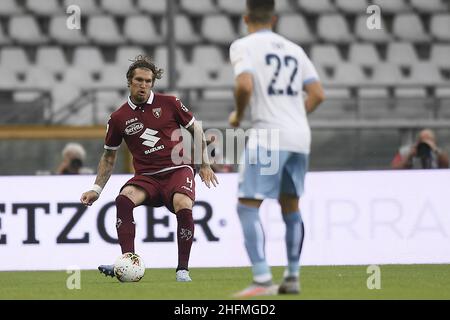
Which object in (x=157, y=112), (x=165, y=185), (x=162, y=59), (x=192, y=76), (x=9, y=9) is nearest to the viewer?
(x=165, y=185)

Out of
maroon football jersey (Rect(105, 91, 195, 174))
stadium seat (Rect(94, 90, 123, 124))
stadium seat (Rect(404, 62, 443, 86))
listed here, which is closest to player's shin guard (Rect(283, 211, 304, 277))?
maroon football jersey (Rect(105, 91, 195, 174))

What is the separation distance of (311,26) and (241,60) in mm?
13450

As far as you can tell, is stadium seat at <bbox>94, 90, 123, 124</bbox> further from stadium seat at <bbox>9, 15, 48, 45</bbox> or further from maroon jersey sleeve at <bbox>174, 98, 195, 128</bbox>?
maroon jersey sleeve at <bbox>174, 98, 195, 128</bbox>

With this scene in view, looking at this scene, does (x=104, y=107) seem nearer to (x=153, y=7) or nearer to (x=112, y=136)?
(x=153, y=7)

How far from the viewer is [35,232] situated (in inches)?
481

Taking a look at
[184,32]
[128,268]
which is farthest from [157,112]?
[184,32]

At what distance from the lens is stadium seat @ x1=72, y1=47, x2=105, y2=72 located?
19703 millimetres

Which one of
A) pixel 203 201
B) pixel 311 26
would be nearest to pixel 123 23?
pixel 311 26

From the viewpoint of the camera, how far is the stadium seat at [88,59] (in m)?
19.7

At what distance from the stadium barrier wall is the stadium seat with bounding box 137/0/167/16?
846cm

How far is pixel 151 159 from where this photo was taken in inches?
385

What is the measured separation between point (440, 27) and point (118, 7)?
218 inches

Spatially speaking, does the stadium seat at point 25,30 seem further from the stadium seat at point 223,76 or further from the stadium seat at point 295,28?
the stadium seat at point 295,28

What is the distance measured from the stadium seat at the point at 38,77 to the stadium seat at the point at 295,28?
12.8 ft
